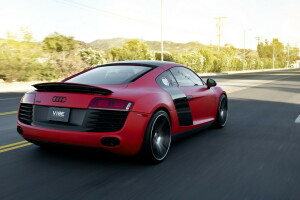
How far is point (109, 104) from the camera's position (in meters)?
4.25

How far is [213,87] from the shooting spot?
7078 mm

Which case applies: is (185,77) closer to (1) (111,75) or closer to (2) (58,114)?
(1) (111,75)

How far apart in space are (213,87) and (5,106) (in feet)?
23.6

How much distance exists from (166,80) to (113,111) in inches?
54.9

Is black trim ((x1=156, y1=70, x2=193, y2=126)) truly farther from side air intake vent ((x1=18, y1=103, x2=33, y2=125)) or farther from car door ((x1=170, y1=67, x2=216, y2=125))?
side air intake vent ((x1=18, y1=103, x2=33, y2=125))

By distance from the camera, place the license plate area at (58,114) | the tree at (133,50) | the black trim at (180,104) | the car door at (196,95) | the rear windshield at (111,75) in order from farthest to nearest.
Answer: the tree at (133,50), the car door at (196,95), the black trim at (180,104), the rear windshield at (111,75), the license plate area at (58,114)

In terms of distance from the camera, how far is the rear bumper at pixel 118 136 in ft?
13.8

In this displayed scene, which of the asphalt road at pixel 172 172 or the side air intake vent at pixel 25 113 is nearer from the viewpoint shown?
the asphalt road at pixel 172 172

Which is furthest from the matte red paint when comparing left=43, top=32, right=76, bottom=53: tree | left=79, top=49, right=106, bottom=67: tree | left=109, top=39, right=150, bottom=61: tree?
left=109, top=39, right=150, bottom=61: tree

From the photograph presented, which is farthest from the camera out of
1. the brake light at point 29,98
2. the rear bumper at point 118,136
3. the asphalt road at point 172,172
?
the brake light at point 29,98

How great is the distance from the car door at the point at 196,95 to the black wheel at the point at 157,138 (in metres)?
0.91

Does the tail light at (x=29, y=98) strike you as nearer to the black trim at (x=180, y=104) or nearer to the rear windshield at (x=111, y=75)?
the rear windshield at (x=111, y=75)

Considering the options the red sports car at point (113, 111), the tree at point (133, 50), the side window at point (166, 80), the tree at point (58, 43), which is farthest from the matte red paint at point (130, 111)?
the tree at point (133, 50)

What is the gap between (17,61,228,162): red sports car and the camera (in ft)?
13.9
